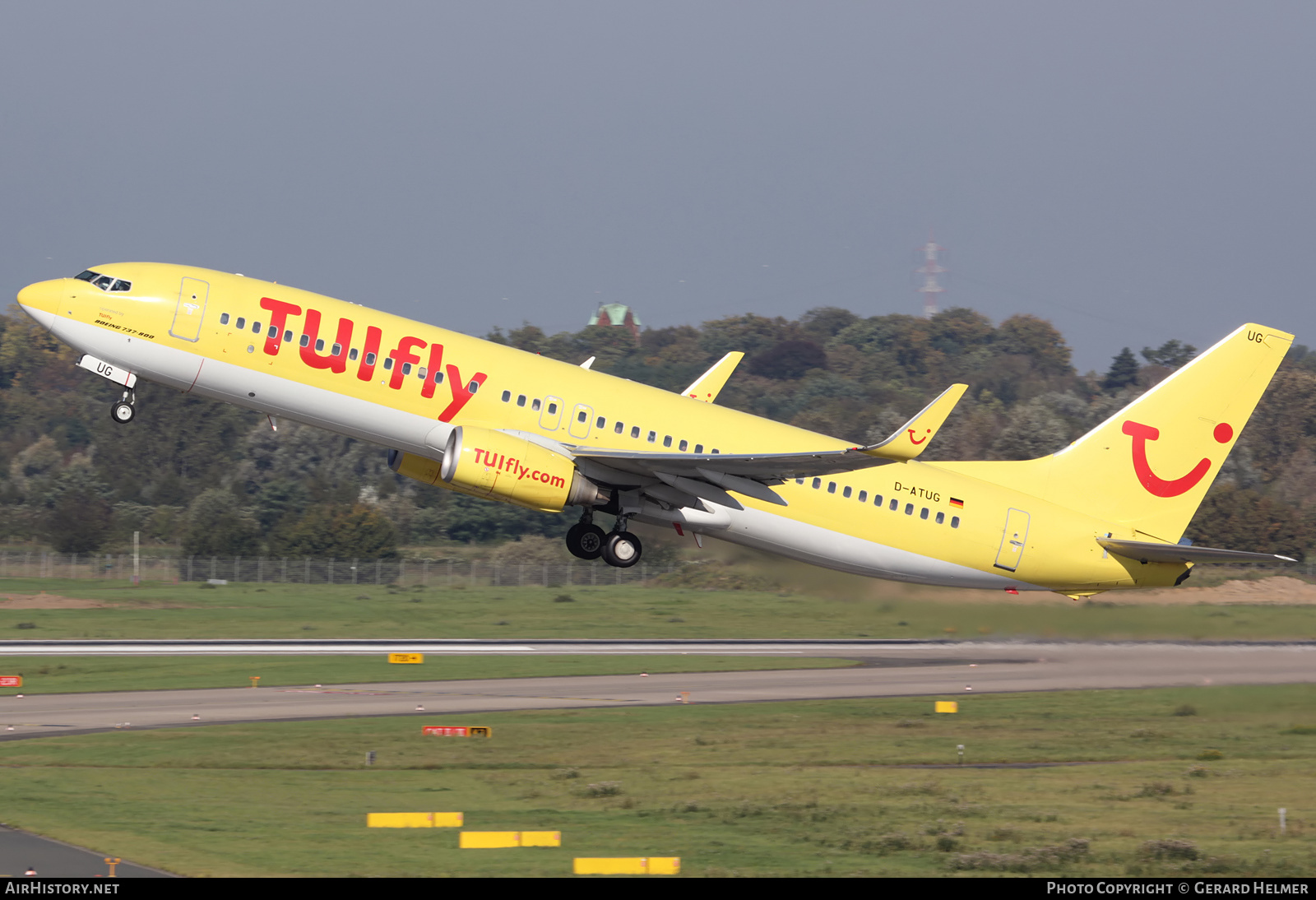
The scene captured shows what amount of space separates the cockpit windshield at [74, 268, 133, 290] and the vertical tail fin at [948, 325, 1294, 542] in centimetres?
2097

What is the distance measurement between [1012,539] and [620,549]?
1003cm

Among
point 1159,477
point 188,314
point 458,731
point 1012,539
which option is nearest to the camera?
point 188,314

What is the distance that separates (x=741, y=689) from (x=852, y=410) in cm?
8294

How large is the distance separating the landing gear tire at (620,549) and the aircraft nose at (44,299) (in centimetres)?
1377

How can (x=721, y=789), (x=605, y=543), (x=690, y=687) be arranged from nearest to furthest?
(x=721, y=789) < (x=605, y=543) < (x=690, y=687)

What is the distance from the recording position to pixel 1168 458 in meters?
36.8

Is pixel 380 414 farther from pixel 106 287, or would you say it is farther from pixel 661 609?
pixel 661 609

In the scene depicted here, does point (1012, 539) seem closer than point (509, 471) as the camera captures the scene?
No

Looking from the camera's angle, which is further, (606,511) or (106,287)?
(606,511)

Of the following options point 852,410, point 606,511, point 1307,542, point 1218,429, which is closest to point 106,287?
point 606,511

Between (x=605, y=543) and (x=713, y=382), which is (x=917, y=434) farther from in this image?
(x=713, y=382)

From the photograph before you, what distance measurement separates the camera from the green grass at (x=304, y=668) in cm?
3891

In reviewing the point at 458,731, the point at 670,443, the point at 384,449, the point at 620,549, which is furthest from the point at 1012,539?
the point at 384,449

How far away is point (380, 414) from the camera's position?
103 ft
